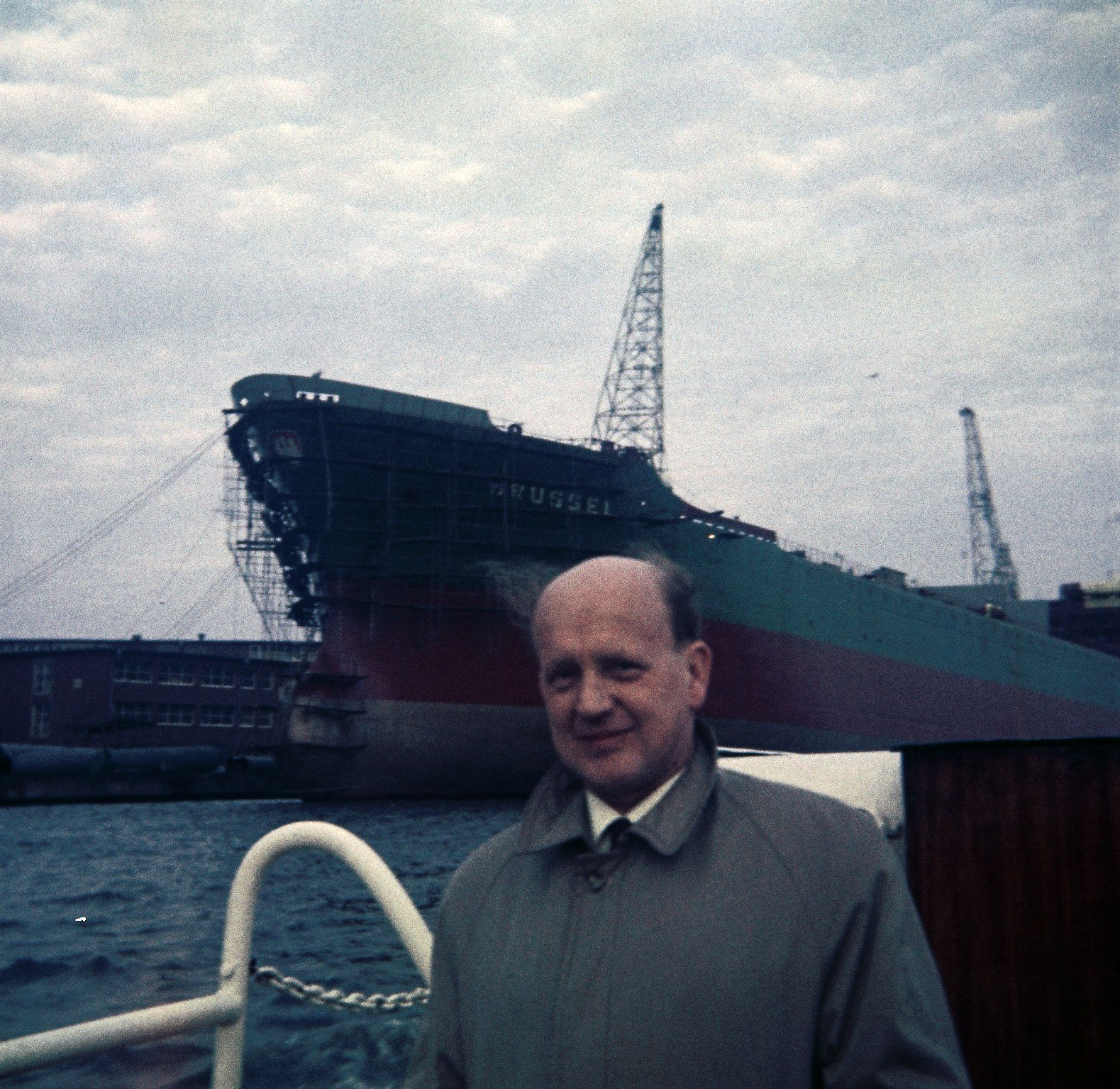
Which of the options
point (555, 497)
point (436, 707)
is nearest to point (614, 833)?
point (436, 707)

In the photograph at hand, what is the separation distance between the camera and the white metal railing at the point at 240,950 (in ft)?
7.64

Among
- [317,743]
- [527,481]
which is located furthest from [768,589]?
[317,743]

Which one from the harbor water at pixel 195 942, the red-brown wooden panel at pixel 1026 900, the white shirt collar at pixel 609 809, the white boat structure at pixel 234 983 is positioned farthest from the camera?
the harbor water at pixel 195 942

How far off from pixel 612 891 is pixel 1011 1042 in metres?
3.44

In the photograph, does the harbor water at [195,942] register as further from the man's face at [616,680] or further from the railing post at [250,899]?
the man's face at [616,680]

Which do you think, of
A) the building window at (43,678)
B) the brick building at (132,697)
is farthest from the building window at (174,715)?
the building window at (43,678)

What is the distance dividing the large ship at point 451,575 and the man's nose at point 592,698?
96.5 feet

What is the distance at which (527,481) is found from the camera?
3378 cm

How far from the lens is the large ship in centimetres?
3166

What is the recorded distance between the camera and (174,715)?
171 ft

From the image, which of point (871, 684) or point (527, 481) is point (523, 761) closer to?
point (527, 481)

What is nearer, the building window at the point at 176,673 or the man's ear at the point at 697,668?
the man's ear at the point at 697,668

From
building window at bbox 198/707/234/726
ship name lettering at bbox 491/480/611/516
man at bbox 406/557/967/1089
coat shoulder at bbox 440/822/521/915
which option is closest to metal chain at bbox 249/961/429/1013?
coat shoulder at bbox 440/822/521/915

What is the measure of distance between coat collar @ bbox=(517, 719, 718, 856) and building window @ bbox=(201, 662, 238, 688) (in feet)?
183
